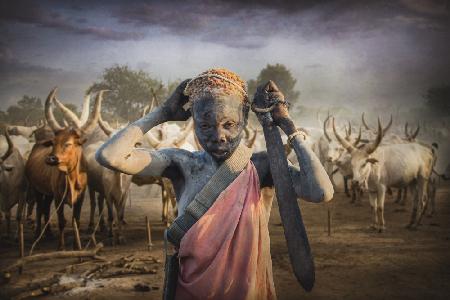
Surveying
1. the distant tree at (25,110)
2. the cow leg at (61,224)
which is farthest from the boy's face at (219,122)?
the distant tree at (25,110)

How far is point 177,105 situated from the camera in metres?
1.91

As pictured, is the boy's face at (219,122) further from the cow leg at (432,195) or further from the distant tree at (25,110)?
the distant tree at (25,110)

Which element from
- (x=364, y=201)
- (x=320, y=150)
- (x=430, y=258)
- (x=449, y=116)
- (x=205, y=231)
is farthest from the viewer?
(x=449, y=116)

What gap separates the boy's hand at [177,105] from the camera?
6.20 feet

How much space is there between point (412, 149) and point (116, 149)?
910 centimetres

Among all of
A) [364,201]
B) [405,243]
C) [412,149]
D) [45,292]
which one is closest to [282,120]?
[45,292]

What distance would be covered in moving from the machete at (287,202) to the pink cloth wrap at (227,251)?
144mm

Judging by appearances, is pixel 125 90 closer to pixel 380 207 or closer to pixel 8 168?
pixel 8 168

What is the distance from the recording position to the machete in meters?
1.67

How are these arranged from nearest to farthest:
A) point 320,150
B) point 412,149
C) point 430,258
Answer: point 430,258 → point 412,149 → point 320,150

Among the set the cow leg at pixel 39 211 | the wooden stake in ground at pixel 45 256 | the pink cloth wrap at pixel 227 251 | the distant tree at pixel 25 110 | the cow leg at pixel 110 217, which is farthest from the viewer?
the distant tree at pixel 25 110

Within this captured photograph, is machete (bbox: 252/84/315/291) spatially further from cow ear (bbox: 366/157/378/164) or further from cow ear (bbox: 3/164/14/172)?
cow ear (bbox: 3/164/14/172)

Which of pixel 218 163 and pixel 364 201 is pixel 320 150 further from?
pixel 218 163

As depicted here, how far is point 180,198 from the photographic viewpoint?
193 cm
